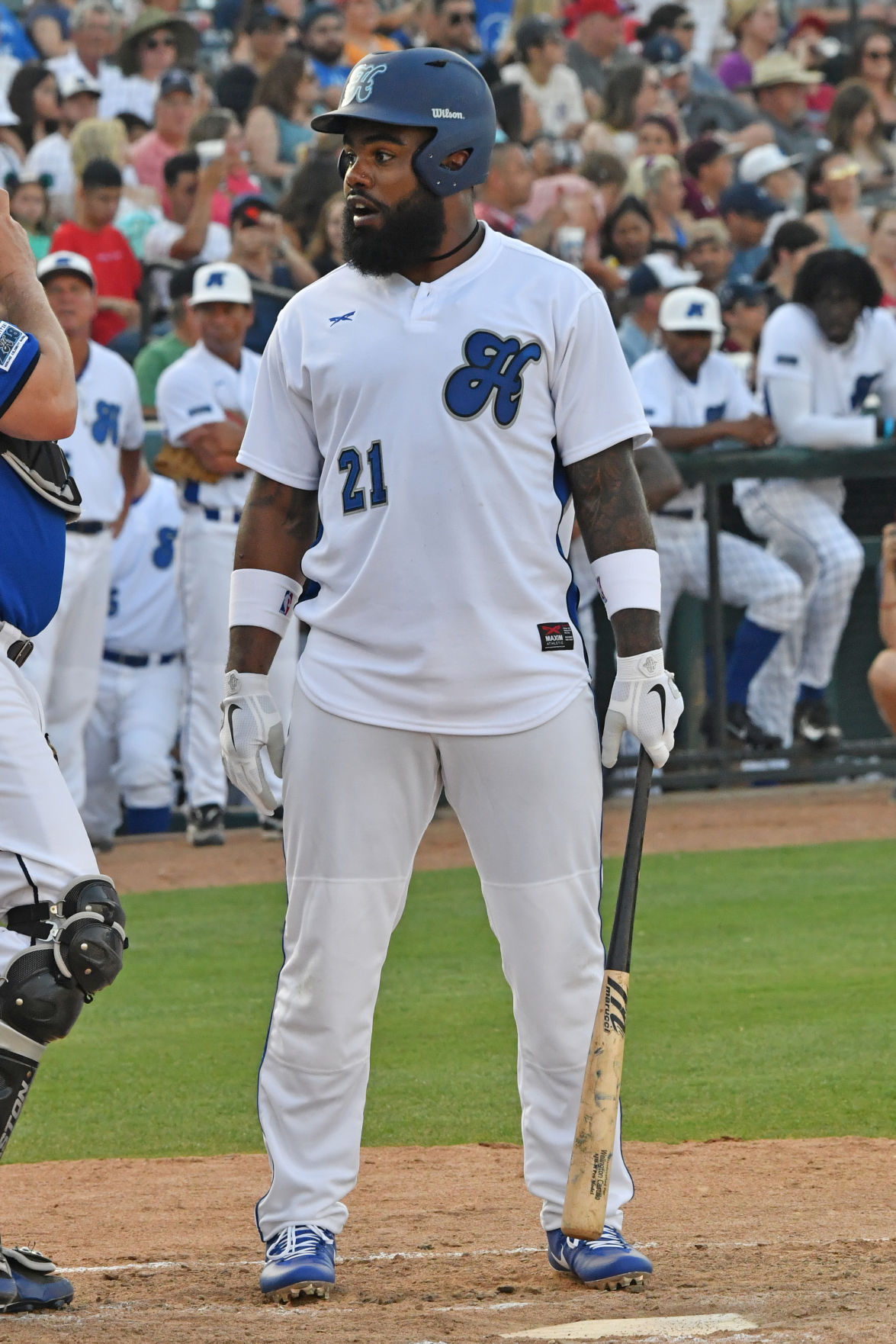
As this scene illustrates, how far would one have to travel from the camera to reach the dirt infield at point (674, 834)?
8992mm

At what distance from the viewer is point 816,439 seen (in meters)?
10.0

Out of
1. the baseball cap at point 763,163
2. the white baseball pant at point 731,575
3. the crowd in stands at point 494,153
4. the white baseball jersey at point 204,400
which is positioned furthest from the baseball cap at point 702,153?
the white baseball jersey at point 204,400

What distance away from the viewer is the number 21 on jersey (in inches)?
143

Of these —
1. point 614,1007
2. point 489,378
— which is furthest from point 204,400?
point 614,1007

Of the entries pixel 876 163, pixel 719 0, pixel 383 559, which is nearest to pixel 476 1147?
pixel 383 559

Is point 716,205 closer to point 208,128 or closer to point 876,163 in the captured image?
point 876,163

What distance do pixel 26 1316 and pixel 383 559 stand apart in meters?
1.48

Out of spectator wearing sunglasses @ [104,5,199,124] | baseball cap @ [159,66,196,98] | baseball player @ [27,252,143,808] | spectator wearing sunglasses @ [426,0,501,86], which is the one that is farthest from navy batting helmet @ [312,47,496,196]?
spectator wearing sunglasses @ [426,0,501,86]

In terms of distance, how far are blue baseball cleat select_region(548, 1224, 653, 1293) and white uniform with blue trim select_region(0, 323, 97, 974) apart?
110 cm

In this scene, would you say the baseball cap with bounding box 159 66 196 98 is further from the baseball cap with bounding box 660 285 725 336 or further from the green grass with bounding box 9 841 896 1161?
the green grass with bounding box 9 841 896 1161

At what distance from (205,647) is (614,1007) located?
5.95 m

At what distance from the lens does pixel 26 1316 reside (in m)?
3.56

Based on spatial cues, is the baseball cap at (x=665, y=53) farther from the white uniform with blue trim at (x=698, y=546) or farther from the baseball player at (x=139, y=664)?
the baseball player at (x=139, y=664)

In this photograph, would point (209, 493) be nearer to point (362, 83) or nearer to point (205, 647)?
point (205, 647)
